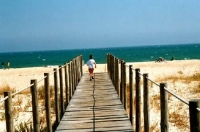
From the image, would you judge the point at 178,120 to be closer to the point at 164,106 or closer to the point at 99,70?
the point at 164,106

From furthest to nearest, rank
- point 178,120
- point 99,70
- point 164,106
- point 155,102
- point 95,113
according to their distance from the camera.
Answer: point 99,70
point 155,102
point 178,120
point 95,113
point 164,106

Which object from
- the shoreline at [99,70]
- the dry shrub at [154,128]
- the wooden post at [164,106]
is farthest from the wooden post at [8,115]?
the shoreline at [99,70]

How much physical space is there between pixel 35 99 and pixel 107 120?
2.37m

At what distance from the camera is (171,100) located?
13.5 metres

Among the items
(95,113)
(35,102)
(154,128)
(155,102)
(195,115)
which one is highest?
(195,115)

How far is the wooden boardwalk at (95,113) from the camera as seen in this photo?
23.4 ft

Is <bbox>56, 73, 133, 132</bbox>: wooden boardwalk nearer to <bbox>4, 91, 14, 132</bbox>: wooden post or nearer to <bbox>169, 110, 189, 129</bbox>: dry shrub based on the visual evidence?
<bbox>169, 110, 189, 129</bbox>: dry shrub

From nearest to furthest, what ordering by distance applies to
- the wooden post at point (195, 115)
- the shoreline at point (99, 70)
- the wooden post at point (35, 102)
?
1. the wooden post at point (195, 115)
2. the wooden post at point (35, 102)
3. the shoreline at point (99, 70)

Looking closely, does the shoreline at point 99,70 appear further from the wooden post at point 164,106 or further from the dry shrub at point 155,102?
the wooden post at point 164,106

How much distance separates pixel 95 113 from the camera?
334 inches

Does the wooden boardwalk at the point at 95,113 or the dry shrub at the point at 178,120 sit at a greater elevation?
the wooden boardwalk at the point at 95,113

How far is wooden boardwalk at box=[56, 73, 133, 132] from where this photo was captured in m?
7.14

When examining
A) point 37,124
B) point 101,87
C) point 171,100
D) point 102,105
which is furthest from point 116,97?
point 37,124

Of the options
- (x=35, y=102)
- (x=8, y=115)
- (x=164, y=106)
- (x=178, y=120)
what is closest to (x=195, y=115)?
(x=164, y=106)
